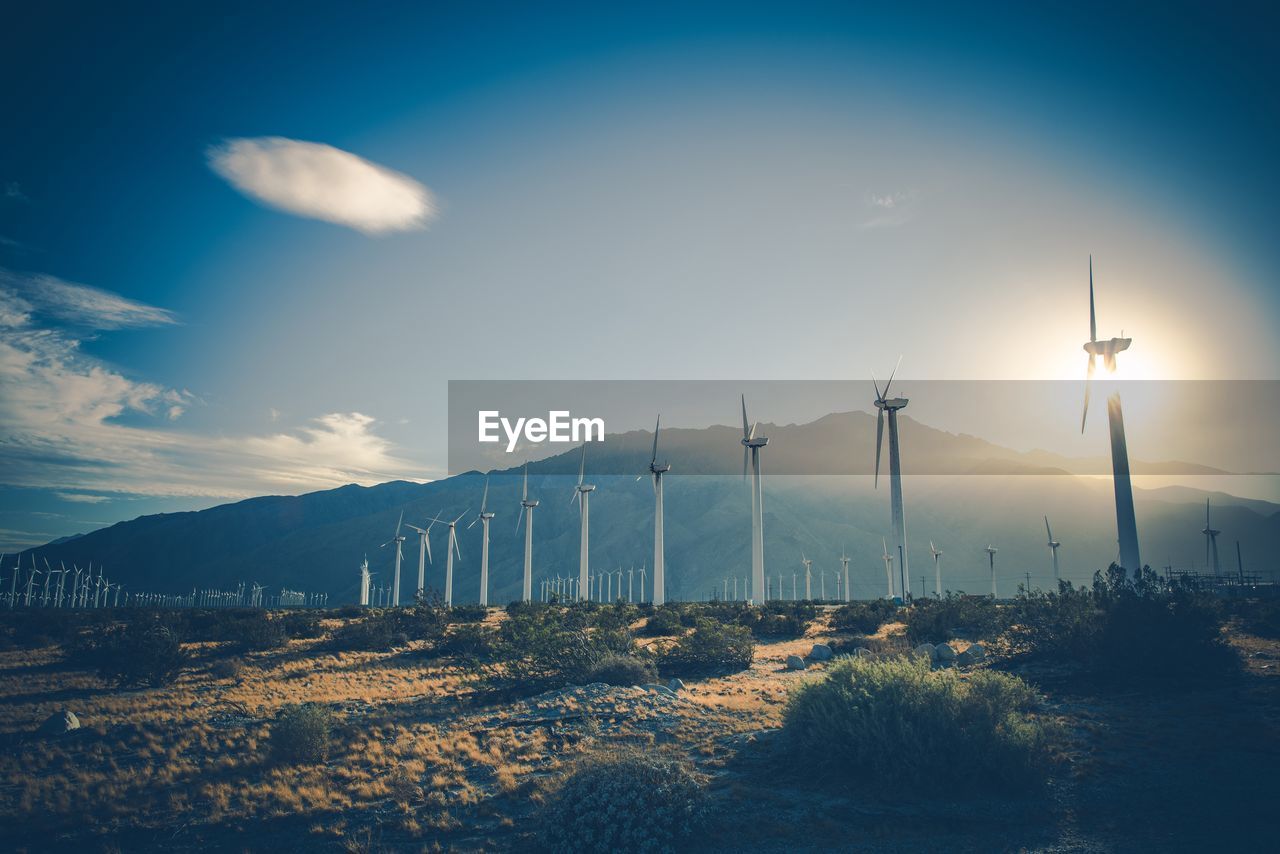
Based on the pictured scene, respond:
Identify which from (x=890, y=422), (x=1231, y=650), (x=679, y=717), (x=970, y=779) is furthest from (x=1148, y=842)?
(x=890, y=422)

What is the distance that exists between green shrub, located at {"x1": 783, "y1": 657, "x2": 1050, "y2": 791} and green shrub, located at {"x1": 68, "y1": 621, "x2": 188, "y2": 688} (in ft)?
95.6

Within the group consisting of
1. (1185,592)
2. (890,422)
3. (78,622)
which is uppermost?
(890,422)

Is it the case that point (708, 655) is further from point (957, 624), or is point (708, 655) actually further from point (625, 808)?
point (625, 808)

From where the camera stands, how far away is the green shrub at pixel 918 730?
14422 mm

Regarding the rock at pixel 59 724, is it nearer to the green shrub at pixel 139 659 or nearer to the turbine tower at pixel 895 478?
the green shrub at pixel 139 659

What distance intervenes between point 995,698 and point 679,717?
360 inches

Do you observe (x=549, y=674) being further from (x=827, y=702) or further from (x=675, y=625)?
(x=675, y=625)

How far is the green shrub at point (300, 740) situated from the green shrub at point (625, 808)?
898 centimetres

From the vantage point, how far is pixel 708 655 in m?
31.4

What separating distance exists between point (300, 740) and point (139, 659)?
17391 millimetres

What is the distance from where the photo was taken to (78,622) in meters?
52.6

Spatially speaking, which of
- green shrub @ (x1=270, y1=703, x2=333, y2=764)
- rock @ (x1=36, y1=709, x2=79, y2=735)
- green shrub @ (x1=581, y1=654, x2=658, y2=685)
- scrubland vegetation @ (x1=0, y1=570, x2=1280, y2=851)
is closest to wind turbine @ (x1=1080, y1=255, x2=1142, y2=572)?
scrubland vegetation @ (x1=0, y1=570, x2=1280, y2=851)

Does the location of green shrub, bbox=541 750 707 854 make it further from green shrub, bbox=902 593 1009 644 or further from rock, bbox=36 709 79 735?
green shrub, bbox=902 593 1009 644


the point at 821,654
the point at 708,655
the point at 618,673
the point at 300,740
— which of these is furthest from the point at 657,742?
the point at 821,654
